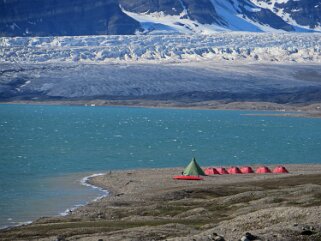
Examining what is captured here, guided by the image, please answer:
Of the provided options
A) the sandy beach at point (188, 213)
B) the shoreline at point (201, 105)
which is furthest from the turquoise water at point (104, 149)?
the shoreline at point (201, 105)

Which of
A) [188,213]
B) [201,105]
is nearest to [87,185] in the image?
[188,213]

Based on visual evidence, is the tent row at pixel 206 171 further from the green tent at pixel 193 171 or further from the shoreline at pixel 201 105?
the shoreline at pixel 201 105

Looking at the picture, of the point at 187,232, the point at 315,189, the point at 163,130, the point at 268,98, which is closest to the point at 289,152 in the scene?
the point at 163,130

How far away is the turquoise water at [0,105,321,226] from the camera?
42938 mm

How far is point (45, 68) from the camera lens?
195 metres

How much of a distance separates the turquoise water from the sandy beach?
2557 mm

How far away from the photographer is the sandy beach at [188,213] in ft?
76.3

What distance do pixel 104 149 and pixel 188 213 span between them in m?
44.6

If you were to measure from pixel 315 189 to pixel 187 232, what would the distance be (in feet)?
38.6

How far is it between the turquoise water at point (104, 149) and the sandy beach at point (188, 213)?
2.56 m

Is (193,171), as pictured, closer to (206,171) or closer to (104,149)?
(206,171)

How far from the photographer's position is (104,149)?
75875mm

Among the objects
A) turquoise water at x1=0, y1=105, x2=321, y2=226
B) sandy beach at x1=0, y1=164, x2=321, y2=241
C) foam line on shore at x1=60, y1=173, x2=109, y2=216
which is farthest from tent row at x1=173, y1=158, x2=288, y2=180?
turquoise water at x1=0, y1=105, x2=321, y2=226

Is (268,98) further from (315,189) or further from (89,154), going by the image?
(315,189)
